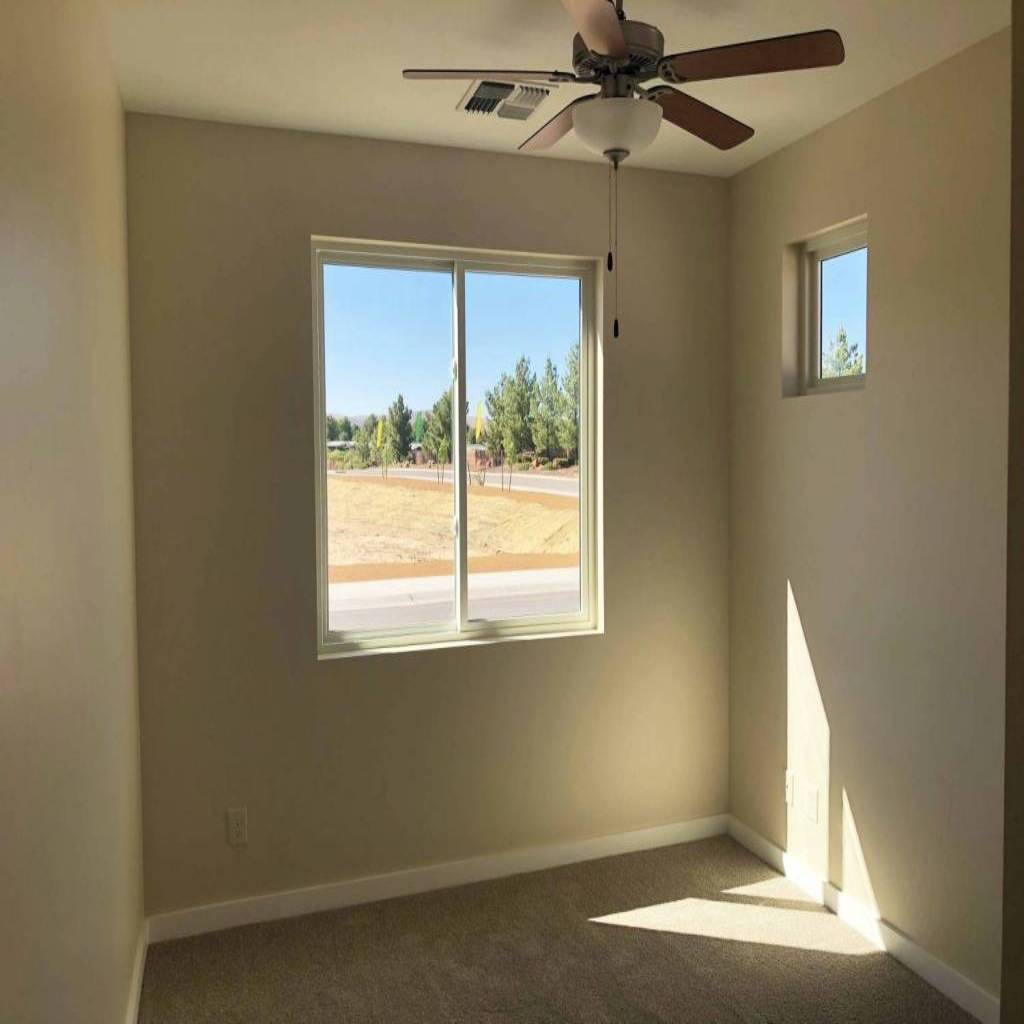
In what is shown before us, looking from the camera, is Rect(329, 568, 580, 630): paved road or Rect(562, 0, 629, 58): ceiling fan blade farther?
Rect(329, 568, 580, 630): paved road

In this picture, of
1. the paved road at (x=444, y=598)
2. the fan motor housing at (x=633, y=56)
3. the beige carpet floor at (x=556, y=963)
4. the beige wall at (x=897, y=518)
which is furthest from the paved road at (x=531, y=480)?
the fan motor housing at (x=633, y=56)

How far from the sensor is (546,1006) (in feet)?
8.67

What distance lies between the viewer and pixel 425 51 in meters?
2.53

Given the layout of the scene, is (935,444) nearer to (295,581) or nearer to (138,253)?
(295,581)

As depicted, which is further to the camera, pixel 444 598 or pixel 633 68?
pixel 444 598

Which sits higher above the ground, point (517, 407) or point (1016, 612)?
point (517, 407)

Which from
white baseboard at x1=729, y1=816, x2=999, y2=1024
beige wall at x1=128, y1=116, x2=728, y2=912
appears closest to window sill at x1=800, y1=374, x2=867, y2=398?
beige wall at x1=128, y1=116, x2=728, y2=912

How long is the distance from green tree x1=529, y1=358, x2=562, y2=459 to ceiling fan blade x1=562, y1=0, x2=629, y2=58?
5.83 ft

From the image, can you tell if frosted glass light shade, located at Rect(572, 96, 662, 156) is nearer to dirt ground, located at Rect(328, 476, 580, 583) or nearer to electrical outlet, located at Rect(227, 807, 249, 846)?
dirt ground, located at Rect(328, 476, 580, 583)

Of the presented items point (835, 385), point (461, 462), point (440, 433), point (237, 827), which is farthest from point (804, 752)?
point (237, 827)

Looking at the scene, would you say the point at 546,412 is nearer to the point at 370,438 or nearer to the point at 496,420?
the point at 496,420

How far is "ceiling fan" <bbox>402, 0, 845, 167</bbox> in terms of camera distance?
70.6 inches

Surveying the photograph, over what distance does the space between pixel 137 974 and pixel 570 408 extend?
8.09 feet

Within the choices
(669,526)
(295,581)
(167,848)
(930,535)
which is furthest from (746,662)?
(167,848)
